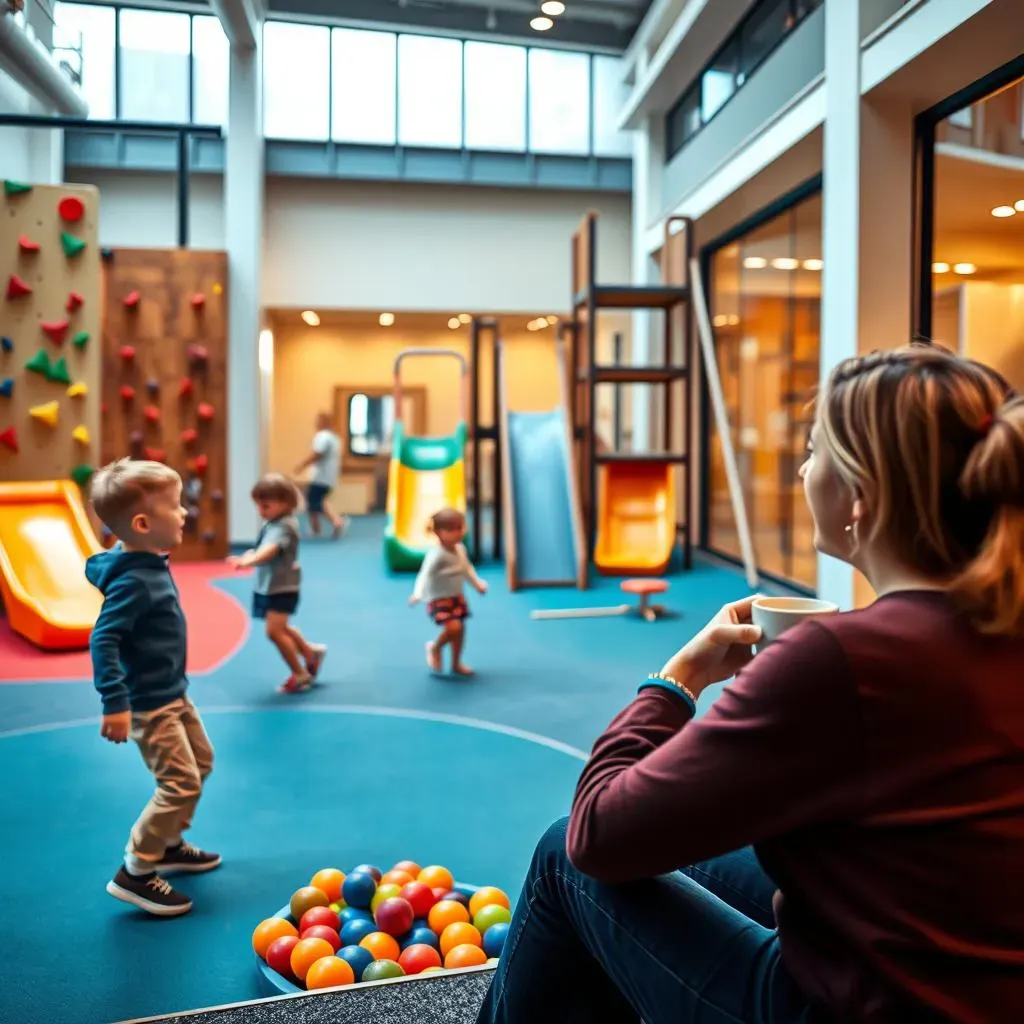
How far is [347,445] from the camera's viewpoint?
15.7m

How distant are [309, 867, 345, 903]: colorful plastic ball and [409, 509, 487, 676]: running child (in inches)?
91.9

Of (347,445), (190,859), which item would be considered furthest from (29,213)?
(347,445)

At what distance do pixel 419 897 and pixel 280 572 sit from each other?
243 centimetres

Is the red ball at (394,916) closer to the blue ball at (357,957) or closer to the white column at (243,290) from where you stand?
the blue ball at (357,957)

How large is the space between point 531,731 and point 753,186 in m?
5.39

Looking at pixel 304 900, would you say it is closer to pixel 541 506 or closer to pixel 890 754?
pixel 890 754

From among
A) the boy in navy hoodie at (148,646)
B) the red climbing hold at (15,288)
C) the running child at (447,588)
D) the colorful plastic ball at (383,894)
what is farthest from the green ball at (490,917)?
the red climbing hold at (15,288)

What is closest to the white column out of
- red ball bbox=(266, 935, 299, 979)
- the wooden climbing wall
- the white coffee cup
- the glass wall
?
the wooden climbing wall

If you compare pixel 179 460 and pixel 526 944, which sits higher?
pixel 179 460

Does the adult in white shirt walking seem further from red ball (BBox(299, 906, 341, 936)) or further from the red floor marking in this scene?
red ball (BBox(299, 906, 341, 936))

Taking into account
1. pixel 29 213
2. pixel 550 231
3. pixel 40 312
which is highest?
pixel 550 231

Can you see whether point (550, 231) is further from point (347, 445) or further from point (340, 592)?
point (340, 592)

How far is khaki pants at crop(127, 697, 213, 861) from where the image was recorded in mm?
2496

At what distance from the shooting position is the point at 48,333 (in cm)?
717
